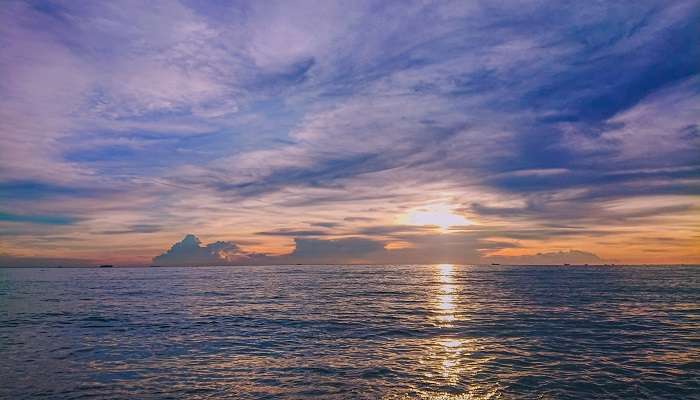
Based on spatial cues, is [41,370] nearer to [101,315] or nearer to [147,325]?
[147,325]

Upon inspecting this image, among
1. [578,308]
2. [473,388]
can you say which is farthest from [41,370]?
[578,308]

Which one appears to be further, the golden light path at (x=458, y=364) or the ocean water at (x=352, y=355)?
the ocean water at (x=352, y=355)

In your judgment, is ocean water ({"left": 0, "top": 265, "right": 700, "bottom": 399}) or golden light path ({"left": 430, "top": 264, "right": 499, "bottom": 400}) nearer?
golden light path ({"left": 430, "top": 264, "right": 499, "bottom": 400})

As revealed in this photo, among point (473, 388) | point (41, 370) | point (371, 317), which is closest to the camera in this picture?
point (473, 388)

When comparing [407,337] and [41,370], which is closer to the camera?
[41,370]

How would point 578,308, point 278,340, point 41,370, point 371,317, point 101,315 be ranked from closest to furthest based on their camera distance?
point 41,370 → point 278,340 → point 371,317 → point 101,315 → point 578,308

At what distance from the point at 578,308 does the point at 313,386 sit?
1845 inches

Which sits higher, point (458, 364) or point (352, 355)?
point (352, 355)

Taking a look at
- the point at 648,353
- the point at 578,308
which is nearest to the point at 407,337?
the point at 648,353

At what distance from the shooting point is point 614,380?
22125 mm

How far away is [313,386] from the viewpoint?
20.9 meters

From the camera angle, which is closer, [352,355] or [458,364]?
[458,364]

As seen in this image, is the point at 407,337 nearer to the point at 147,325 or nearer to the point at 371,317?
the point at 371,317

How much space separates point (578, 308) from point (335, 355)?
41.6 m
